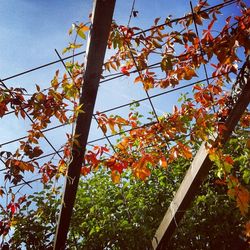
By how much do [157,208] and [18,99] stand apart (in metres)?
2.25

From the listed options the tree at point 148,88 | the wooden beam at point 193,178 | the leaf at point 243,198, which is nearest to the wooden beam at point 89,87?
the tree at point 148,88

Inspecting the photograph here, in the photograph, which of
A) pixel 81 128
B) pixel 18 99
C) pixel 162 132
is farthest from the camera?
pixel 162 132

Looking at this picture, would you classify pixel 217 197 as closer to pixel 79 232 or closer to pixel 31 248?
pixel 79 232

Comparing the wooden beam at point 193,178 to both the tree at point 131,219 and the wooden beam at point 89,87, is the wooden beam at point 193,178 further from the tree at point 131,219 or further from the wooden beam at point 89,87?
the wooden beam at point 89,87

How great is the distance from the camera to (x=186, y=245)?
3.86 m

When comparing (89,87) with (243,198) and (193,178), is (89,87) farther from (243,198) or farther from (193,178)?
(243,198)

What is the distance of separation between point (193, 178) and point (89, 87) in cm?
140

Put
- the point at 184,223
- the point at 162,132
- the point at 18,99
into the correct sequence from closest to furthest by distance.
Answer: the point at 18,99, the point at 162,132, the point at 184,223

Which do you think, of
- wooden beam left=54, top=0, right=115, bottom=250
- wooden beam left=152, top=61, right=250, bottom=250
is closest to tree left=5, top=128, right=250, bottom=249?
wooden beam left=152, top=61, right=250, bottom=250

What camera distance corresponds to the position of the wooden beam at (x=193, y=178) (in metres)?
2.58

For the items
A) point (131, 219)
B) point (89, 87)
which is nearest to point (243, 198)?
point (131, 219)

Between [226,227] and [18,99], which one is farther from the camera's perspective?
[226,227]

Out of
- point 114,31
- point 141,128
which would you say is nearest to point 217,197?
point 141,128

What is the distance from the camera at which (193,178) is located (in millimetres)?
2918
